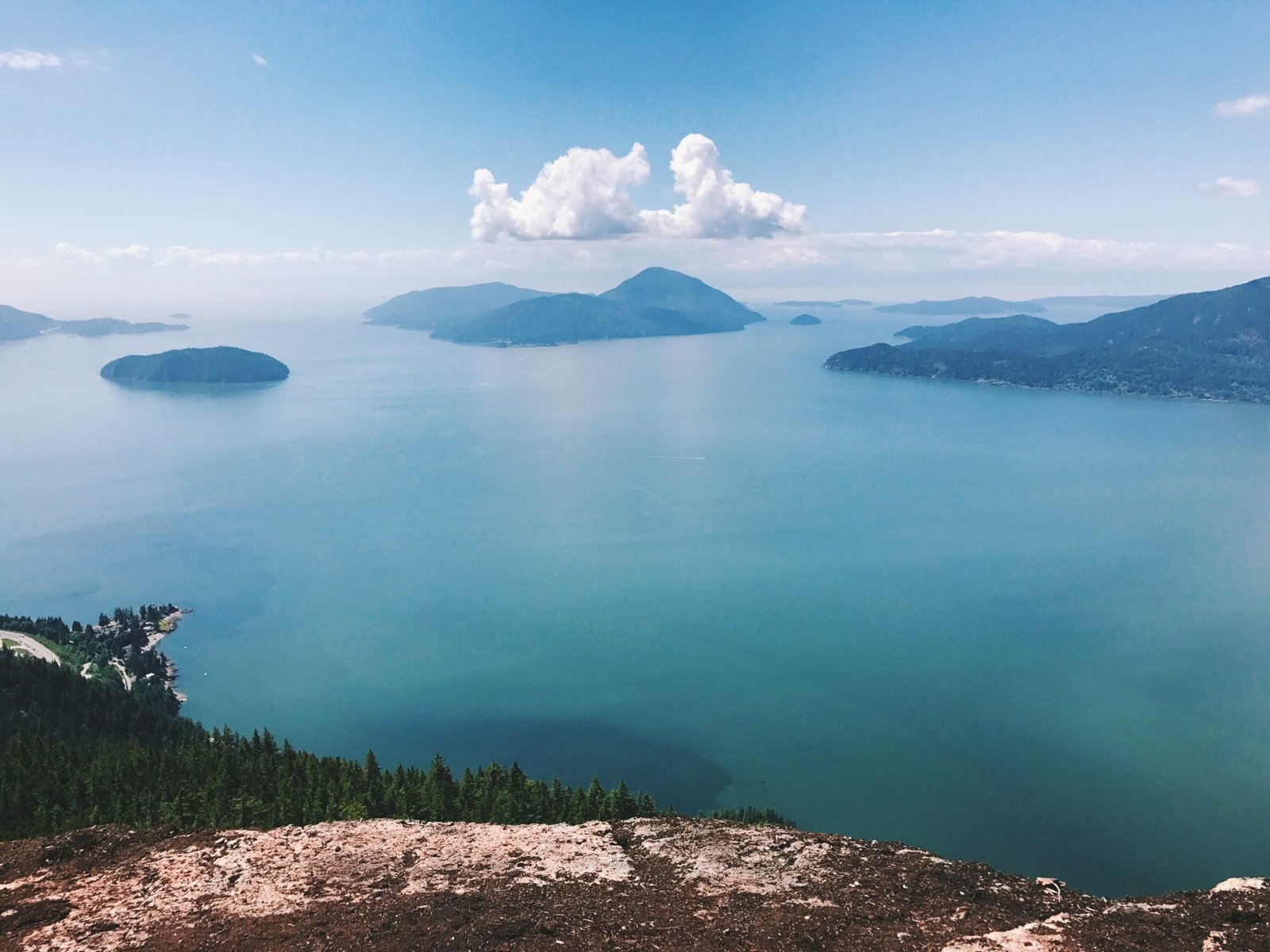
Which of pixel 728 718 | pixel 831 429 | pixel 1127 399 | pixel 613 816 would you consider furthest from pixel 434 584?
pixel 1127 399


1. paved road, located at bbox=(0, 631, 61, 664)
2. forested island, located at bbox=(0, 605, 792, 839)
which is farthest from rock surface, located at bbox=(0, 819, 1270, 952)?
paved road, located at bbox=(0, 631, 61, 664)

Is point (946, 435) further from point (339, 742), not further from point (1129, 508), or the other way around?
point (339, 742)

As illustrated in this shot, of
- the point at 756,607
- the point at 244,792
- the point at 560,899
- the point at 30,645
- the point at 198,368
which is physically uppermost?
the point at 198,368

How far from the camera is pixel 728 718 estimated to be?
3994 cm

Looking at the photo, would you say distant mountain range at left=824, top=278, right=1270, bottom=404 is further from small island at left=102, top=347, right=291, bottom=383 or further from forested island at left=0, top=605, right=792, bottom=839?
forested island at left=0, top=605, right=792, bottom=839

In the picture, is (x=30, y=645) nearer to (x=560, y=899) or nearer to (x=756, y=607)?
(x=756, y=607)

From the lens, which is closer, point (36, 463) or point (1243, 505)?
point (1243, 505)

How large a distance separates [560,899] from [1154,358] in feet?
655

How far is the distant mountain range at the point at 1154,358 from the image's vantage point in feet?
506

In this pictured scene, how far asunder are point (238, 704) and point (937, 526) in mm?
60431

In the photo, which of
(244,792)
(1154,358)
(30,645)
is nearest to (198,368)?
(30,645)

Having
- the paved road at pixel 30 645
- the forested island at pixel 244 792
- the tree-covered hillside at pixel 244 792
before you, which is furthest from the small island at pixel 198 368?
the tree-covered hillside at pixel 244 792

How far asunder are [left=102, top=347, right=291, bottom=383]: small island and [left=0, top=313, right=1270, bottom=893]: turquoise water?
218 feet

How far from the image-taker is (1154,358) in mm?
166250
